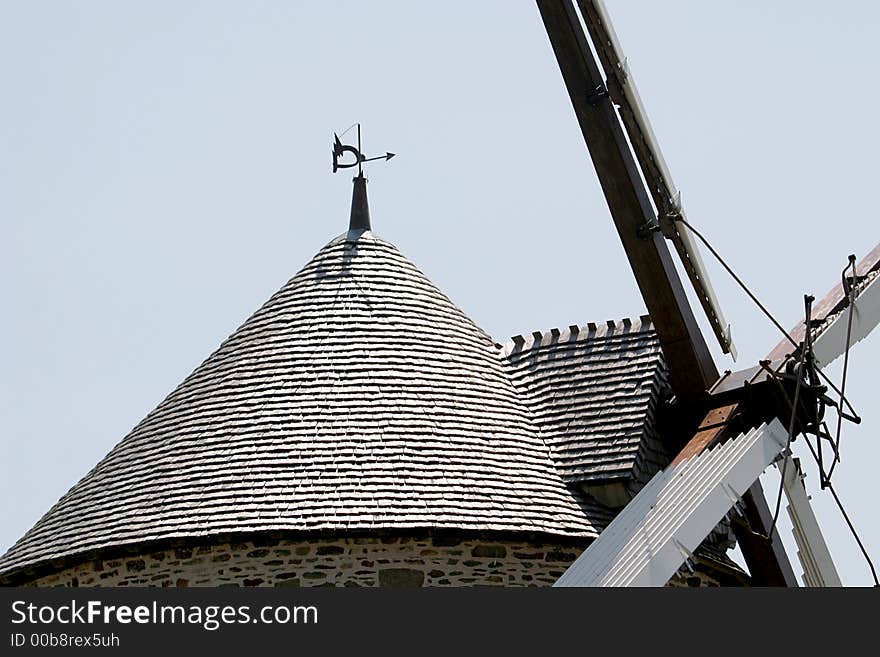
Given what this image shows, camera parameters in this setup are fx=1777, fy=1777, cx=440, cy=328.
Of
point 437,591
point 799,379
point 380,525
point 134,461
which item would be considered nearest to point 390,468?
point 380,525

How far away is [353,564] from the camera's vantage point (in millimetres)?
12023

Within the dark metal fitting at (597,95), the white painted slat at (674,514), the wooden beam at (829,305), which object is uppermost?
the dark metal fitting at (597,95)

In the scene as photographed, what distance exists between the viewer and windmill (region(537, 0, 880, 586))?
10.4 metres

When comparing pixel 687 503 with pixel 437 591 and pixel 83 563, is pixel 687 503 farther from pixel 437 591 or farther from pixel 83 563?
pixel 83 563

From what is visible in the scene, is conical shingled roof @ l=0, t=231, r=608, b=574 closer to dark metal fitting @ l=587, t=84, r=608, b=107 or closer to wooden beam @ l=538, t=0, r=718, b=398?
wooden beam @ l=538, t=0, r=718, b=398

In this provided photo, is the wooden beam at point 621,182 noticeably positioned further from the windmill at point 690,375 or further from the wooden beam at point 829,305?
the wooden beam at point 829,305

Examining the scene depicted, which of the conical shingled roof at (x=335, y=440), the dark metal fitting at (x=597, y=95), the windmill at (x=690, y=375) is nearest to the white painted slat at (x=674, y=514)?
the windmill at (x=690, y=375)

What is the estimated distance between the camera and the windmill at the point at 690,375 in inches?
Result: 410

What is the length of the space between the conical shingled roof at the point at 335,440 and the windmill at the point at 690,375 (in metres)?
1.34

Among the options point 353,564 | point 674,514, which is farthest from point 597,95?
point 353,564

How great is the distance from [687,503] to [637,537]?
351mm

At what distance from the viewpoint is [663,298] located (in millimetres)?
12195

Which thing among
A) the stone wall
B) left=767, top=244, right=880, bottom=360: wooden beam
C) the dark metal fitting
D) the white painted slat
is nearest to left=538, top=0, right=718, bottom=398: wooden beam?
the dark metal fitting

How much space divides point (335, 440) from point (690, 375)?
8.35ft
